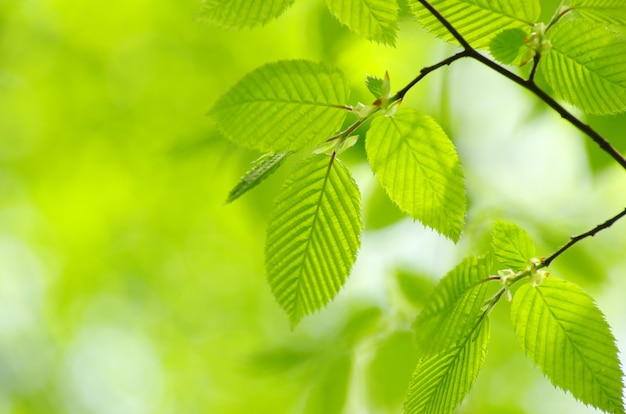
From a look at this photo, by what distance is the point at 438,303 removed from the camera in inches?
24.1

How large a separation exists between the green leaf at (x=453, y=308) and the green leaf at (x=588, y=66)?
20 cm

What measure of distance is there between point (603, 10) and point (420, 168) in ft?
0.81

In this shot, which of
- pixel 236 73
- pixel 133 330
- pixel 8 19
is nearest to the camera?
pixel 236 73

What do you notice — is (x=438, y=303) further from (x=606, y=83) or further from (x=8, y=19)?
(x=8, y=19)

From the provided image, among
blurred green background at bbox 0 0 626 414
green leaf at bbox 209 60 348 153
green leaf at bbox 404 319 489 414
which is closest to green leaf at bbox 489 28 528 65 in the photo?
green leaf at bbox 209 60 348 153

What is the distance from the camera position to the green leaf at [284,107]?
619 mm

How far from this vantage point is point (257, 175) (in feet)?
2.09

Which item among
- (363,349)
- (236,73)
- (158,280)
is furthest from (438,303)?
(158,280)

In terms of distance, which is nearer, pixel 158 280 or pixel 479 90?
pixel 479 90

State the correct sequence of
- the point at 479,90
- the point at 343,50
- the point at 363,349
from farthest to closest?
the point at 479,90, the point at 343,50, the point at 363,349

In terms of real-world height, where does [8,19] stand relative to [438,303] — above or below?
above

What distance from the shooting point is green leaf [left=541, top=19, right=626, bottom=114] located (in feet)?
2.12

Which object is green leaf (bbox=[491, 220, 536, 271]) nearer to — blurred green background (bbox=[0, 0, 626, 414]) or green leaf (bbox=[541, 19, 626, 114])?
green leaf (bbox=[541, 19, 626, 114])

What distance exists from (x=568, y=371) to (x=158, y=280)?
3.99 m
